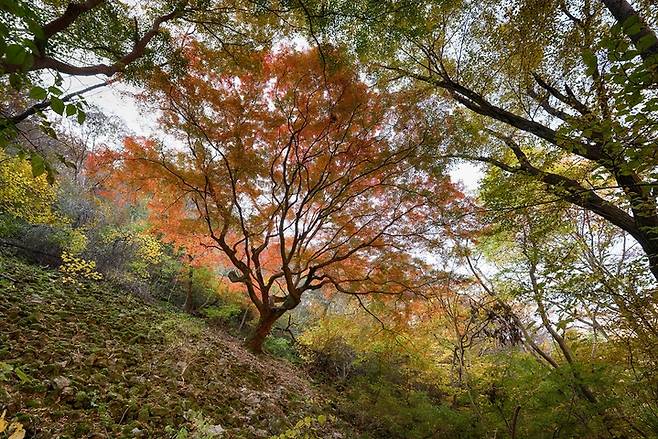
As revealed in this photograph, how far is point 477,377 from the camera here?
6.84 meters

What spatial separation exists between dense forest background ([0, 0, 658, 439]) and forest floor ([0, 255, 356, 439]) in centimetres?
3

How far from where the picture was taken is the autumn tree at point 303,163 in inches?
209

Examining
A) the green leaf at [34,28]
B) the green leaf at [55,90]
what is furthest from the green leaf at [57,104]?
the green leaf at [34,28]

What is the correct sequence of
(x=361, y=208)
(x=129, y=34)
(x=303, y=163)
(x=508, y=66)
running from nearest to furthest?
(x=129, y=34)
(x=508, y=66)
(x=303, y=163)
(x=361, y=208)

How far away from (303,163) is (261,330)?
14.6 ft

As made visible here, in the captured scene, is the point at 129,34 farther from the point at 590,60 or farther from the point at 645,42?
the point at 645,42

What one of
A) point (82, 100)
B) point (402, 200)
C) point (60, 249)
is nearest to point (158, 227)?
point (60, 249)

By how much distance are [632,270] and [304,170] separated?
17.7 ft

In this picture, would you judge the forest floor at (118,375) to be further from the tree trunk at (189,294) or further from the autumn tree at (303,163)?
the tree trunk at (189,294)

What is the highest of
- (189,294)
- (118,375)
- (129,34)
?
(129,34)

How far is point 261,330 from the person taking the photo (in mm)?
7586

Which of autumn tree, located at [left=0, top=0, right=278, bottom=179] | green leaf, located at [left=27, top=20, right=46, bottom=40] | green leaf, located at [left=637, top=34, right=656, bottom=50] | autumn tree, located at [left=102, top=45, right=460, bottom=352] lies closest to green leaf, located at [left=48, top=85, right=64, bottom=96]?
green leaf, located at [left=27, top=20, right=46, bottom=40]

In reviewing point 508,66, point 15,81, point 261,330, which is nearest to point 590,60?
point 15,81

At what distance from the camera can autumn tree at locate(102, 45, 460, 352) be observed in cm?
530
